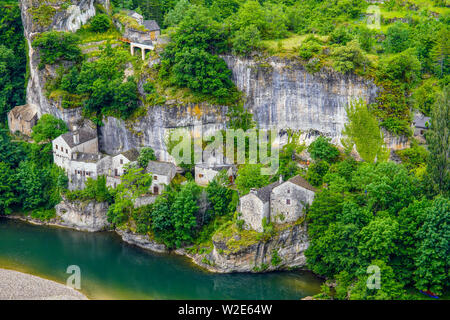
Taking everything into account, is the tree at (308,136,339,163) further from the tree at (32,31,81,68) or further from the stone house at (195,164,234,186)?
the tree at (32,31,81,68)

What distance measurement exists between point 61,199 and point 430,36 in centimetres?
3581

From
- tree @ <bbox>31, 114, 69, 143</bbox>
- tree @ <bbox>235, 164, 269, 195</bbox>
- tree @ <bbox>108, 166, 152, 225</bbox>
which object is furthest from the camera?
tree @ <bbox>31, 114, 69, 143</bbox>

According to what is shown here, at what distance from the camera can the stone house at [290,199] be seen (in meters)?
43.8

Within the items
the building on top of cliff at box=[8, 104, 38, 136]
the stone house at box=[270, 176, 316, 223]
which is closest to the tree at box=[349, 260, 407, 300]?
the stone house at box=[270, 176, 316, 223]

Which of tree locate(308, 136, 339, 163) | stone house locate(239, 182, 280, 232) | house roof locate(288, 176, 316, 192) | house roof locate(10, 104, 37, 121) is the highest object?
house roof locate(10, 104, 37, 121)

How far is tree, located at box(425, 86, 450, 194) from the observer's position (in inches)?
1624

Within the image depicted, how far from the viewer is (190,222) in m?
46.3

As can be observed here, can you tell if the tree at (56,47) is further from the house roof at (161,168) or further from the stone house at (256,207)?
the stone house at (256,207)

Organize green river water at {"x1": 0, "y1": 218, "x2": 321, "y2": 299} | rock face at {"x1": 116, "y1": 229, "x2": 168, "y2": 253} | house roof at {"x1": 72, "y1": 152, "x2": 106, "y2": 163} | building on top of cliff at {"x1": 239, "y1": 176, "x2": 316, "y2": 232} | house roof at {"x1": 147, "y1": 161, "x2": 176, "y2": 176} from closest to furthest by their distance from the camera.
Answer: green river water at {"x1": 0, "y1": 218, "x2": 321, "y2": 299}
building on top of cliff at {"x1": 239, "y1": 176, "x2": 316, "y2": 232}
rock face at {"x1": 116, "y1": 229, "x2": 168, "y2": 253}
house roof at {"x1": 147, "y1": 161, "x2": 176, "y2": 176}
house roof at {"x1": 72, "y1": 152, "x2": 106, "y2": 163}

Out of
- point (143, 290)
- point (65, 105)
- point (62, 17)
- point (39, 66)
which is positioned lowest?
point (143, 290)

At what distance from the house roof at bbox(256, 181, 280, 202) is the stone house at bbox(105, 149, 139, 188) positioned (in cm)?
1242

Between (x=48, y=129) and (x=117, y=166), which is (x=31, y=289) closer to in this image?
(x=117, y=166)

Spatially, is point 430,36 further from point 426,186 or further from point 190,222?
point 190,222

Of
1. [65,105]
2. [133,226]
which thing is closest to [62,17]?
[65,105]
